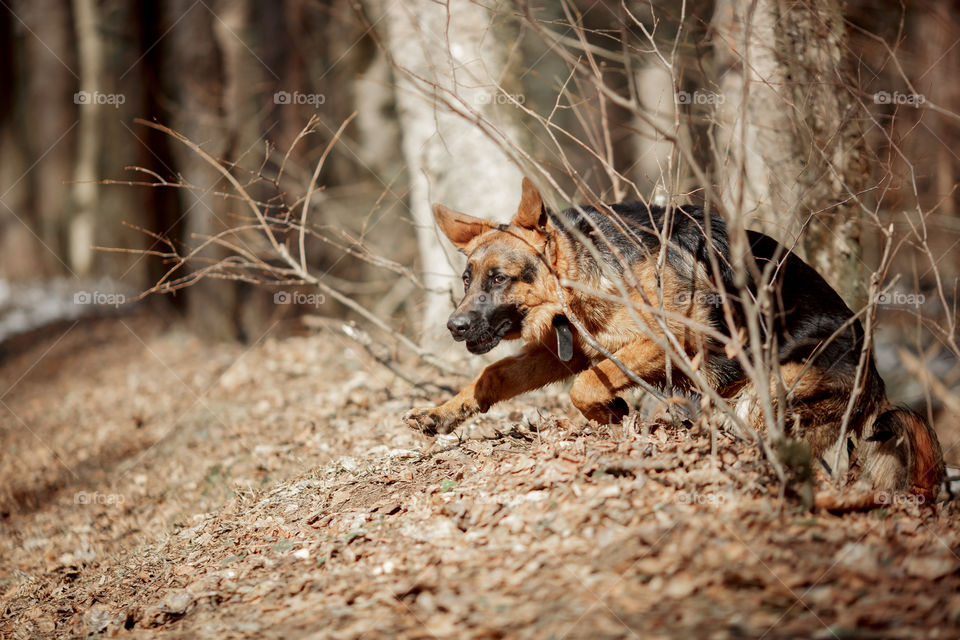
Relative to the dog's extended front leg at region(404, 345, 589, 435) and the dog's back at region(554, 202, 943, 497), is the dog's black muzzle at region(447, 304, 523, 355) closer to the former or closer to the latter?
the dog's extended front leg at region(404, 345, 589, 435)

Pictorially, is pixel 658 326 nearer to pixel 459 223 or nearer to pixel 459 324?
pixel 459 324

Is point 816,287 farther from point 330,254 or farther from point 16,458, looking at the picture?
point 330,254

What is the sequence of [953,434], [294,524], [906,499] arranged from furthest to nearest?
[953,434], [294,524], [906,499]

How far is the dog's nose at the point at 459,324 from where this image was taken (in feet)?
15.4

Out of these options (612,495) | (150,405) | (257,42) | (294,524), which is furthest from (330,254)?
(612,495)

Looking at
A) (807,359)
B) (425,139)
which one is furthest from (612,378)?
(425,139)

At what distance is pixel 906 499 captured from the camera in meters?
4.18

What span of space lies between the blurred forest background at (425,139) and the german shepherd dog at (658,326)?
38cm

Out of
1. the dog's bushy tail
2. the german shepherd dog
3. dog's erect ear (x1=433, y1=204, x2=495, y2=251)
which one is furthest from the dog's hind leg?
the dog's bushy tail

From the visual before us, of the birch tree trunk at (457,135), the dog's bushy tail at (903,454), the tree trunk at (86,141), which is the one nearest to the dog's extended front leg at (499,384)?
the birch tree trunk at (457,135)

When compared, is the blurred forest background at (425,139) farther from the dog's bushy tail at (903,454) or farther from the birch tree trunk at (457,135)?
the dog's bushy tail at (903,454)

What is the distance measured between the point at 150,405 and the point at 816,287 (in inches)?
298

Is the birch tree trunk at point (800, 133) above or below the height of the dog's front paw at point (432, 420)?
above

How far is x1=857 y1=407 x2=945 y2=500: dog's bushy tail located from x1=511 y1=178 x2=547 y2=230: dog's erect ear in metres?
2.67
